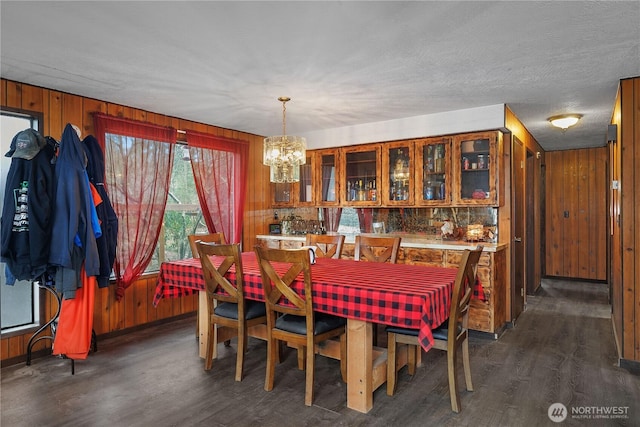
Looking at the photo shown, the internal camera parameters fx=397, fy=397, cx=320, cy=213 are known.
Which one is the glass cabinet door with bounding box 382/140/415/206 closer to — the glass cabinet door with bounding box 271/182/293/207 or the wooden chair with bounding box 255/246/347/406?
the glass cabinet door with bounding box 271/182/293/207

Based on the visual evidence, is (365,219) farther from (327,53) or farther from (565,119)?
(327,53)

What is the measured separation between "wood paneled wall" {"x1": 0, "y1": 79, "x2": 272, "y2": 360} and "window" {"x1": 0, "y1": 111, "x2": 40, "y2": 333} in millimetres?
107

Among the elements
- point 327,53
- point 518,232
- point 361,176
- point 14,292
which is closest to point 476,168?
point 518,232

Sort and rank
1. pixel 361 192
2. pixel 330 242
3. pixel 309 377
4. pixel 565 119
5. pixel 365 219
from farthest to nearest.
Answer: pixel 365 219, pixel 361 192, pixel 565 119, pixel 330 242, pixel 309 377

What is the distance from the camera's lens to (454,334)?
2496 millimetres

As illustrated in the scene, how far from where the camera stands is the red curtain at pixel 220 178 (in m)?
4.74

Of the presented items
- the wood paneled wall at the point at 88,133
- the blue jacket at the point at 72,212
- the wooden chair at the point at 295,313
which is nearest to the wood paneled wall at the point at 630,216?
the wooden chair at the point at 295,313

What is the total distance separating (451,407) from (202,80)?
304 cm

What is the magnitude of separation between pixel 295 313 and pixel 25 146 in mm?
2407

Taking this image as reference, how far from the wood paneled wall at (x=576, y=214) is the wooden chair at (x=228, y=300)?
6081 millimetres

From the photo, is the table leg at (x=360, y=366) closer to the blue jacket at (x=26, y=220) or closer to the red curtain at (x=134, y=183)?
the blue jacket at (x=26, y=220)

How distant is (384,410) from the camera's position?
2.51 metres
